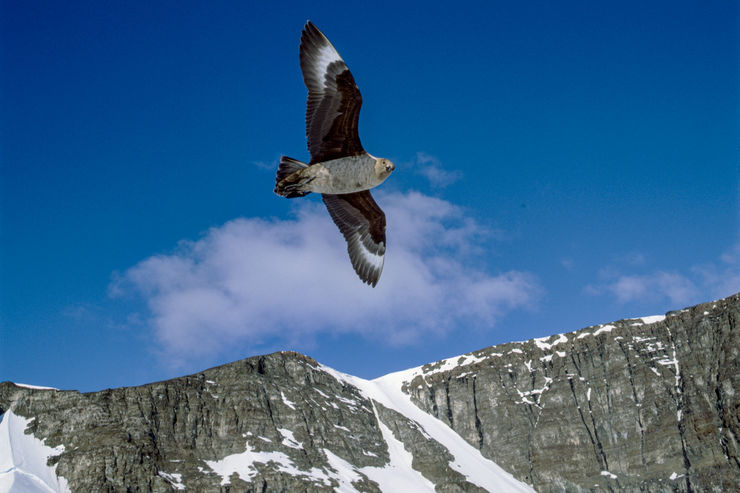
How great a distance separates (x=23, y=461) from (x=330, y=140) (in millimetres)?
84141

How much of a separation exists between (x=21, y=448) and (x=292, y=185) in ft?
281

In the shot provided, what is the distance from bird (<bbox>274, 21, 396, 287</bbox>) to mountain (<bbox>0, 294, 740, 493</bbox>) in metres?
76.1

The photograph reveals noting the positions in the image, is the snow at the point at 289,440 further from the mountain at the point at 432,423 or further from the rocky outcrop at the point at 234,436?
the mountain at the point at 432,423

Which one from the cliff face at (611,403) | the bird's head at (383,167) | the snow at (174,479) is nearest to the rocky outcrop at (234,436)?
the snow at (174,479)

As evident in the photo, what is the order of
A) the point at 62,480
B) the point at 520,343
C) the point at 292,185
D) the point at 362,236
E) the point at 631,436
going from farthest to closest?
1. the point at 520,343
2. the point at 631,436
3. the point at 62,480
4. the point at 362,236
5. the point at 292,185

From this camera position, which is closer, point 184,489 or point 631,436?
point 184,489

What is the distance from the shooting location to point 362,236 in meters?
16.6

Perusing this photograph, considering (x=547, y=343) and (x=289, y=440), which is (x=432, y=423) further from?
(x=289, y=440)

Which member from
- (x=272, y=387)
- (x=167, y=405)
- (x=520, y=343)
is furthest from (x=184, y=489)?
(x=520, y=343)

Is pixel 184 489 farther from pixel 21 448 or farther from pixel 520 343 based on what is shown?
pixel 520 343

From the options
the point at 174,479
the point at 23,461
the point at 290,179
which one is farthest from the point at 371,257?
the point at 23,461

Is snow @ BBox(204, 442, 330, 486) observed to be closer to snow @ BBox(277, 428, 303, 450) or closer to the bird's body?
snow @ BBox(277, 428, 303, 450)

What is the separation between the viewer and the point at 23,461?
81.2 m

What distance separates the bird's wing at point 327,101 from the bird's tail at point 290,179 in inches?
17.2
